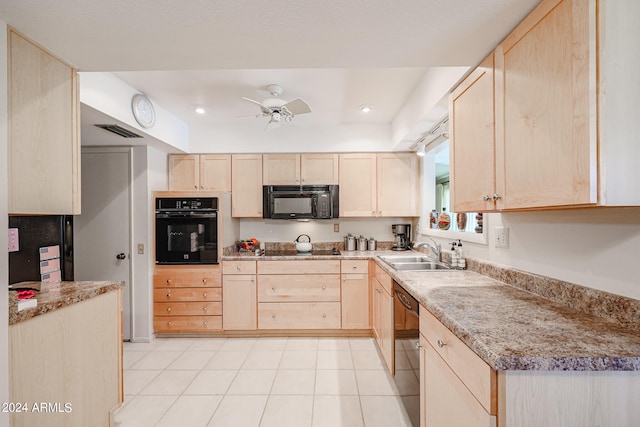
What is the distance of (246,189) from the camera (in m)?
3.54

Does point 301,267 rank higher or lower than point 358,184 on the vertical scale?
lower

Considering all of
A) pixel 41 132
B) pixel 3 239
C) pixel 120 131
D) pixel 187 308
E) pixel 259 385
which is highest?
pixel 120 131

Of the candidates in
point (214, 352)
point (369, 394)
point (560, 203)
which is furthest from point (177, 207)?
point (560, 203)

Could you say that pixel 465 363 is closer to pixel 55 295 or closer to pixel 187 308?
pixel 55 295

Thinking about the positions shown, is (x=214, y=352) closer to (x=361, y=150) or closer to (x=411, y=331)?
(x=411, y=331)

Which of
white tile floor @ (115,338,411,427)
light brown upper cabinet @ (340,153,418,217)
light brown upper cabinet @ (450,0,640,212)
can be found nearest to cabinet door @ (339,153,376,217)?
light brown upper cabinet @ (340,153,418,217)

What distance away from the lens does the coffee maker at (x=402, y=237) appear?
363 cm

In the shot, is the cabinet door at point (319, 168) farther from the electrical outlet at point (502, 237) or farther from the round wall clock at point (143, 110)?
the electrical outlet at point (502, 237)

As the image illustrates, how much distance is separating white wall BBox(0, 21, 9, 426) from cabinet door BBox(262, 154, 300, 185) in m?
2.43

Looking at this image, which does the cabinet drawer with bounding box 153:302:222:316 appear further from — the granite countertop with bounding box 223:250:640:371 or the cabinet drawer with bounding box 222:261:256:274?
the granite countertop with bounding box 223:250:640:371

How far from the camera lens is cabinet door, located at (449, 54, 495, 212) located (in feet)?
4.59

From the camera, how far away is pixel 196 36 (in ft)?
4.31

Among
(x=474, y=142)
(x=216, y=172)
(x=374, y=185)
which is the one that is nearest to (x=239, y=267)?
(x=216, y=172)

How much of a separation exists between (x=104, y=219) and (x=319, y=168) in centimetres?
241
